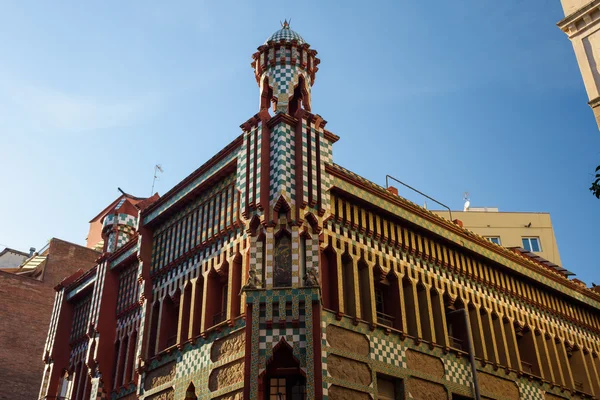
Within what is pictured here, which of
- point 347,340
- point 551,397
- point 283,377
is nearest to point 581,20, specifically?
point 551,397

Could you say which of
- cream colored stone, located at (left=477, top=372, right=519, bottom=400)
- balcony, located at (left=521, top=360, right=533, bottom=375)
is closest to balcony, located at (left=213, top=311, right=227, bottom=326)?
cream colored stone, located at (left=477, top=372, right=519, bottom=400)

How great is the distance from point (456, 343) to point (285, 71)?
10199 millimetres

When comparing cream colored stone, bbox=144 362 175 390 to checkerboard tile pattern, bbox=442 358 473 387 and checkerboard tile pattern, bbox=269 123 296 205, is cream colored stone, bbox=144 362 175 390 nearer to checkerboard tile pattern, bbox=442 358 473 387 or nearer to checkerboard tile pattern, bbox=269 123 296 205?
checkerboard tile pattern, bbox=269 123 296 205

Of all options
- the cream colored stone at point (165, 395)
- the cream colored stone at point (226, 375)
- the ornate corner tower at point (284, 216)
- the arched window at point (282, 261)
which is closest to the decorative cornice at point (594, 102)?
the ornate corner tower at point (284, 216)

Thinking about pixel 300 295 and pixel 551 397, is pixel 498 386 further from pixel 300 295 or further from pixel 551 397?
pixel 300 295

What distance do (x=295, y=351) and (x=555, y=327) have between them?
46.4 ft

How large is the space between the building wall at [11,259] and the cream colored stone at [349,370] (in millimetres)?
40478

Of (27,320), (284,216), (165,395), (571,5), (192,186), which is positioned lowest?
(165,395)

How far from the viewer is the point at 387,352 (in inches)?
790

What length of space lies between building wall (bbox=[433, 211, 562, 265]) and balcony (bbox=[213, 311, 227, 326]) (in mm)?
28280

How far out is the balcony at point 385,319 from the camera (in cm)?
2106

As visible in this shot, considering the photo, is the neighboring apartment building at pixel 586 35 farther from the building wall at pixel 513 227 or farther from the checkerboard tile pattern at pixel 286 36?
the building wall at pixel 513 227

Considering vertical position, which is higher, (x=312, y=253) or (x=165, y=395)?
(x=312, y=253)

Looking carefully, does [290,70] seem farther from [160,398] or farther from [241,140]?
[160,398]
